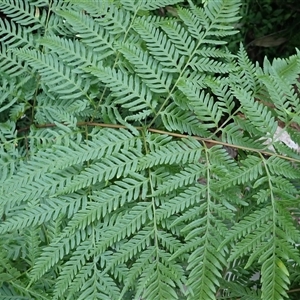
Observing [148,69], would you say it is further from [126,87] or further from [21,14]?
[21,14]

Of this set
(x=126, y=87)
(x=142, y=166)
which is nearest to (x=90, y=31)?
(x=126, y=87)

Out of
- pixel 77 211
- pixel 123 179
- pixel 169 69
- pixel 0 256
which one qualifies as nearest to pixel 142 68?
pixel 169 69

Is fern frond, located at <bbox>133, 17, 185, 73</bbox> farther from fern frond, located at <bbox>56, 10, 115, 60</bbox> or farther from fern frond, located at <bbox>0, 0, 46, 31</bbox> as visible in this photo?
fern frond, located at <bbox>0, 0, 46, 31</bbox>

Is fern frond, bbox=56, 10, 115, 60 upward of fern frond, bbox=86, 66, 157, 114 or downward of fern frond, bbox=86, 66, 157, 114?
upward

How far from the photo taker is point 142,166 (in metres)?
0.99

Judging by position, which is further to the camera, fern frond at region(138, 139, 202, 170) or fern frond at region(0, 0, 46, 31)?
fern frond at region(0, 0, 46, 31)

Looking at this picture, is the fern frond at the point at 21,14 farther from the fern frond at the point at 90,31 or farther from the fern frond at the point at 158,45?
the fern frond at the point at 158,45

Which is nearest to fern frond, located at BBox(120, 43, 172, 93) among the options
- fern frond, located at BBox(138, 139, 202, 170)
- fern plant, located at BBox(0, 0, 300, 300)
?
fern plant, located at BBox(0, 0, 300, 300)

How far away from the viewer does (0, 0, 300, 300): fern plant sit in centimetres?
96

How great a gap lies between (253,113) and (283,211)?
236 mm

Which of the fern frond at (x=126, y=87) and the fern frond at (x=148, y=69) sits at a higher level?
the fern frond at (x=148, y=69)

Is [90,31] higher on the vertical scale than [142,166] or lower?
higher

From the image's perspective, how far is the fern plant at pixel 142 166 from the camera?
957 mm

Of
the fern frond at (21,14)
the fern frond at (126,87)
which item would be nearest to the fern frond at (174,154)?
the fern frond at (126,87)
